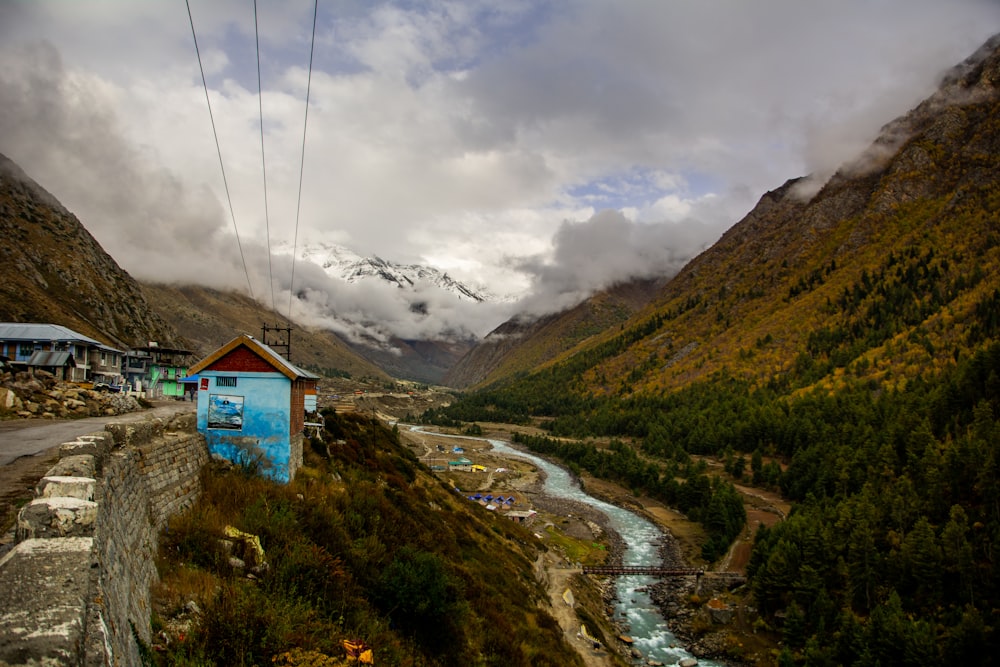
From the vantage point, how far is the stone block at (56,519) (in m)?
5.51

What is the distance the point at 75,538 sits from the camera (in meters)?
5.50

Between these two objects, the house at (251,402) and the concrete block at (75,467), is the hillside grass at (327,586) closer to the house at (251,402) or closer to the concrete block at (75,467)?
the house at (251,402)

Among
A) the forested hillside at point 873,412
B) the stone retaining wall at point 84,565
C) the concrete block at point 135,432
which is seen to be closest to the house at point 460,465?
the forested hillside at point 873,412

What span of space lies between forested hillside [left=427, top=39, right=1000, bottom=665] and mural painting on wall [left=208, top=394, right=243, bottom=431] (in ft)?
126

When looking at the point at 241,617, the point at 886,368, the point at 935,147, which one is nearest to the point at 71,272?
the point at 241,617

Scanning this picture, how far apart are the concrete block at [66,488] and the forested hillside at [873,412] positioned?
43205 mm

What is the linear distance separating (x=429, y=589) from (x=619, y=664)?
21.1m

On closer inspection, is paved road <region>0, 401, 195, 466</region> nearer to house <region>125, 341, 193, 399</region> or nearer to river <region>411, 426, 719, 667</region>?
house <region>125, 341, 193, 399</region>

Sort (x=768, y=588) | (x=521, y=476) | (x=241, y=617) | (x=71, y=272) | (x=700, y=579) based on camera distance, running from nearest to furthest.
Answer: (x=241, y=617)
(x=768, y=588)
(x=700, y=579)
(x=521, y=476)
(x=71, y=272)

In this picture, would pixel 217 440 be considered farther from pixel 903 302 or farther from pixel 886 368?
pixel 903 302

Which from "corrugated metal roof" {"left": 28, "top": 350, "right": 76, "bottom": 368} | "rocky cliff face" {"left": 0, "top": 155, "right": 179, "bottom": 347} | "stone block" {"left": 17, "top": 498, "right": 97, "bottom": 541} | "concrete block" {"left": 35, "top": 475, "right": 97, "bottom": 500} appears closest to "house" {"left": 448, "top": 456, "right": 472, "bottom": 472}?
"rocky cliff face" {"left": 0, "top": 155, "right": 179, "bottom": 347}

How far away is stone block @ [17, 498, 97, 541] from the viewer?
5.51 metres

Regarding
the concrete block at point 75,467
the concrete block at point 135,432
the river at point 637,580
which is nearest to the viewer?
the concrete block at point 75,467

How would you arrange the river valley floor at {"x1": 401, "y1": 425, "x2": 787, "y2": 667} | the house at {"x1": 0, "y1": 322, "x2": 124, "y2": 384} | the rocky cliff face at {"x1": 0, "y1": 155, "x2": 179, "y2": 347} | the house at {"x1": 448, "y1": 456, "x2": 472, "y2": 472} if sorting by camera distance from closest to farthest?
the house at {"x1": 0, "y1": 322, "x2": 124, "y2": 384} → the river valley floor at {"x1": 401, "y1": 425, "x2": 787, "y2": 667} → the rocky cliff face at {"x1": 0, "y1": 155, "x2": 179, "y2": 347} → the house at {"x1": 448, "y1": 456, "x2": 472, "y2": 472}
